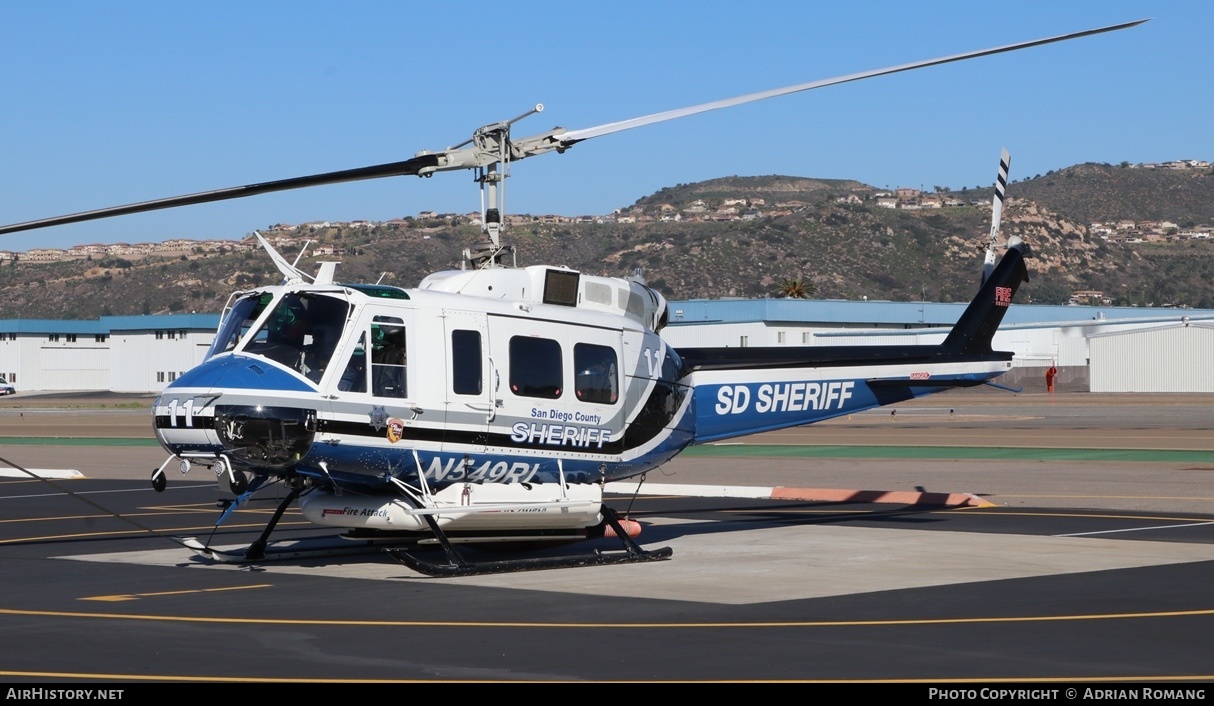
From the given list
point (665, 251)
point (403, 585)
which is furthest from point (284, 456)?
point (665, 251)

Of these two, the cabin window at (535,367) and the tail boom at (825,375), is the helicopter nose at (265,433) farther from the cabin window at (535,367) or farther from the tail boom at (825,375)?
the tail boom at (825,375)

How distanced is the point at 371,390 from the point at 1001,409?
5370 centimetres

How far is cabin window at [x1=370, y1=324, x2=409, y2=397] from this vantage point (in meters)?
14.5

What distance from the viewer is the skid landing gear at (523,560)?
574 inches

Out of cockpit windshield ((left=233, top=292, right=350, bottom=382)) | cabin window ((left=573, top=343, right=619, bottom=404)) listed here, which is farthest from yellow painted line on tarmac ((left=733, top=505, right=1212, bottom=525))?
cockpit windshield ((left=233, top=292, right=350, bottom=382))

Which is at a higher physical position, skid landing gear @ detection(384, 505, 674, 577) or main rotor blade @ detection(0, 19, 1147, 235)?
main rotor blade @ detection(0, 19, 1147, 235)

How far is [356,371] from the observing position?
46.9 feet

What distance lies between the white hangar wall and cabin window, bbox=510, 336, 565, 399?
77.7 metres

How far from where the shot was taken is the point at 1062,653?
31.7 feet

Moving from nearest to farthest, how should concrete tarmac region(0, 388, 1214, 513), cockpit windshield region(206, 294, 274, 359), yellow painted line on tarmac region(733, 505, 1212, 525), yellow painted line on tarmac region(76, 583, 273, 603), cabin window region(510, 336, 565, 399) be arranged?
yellow painted line on tarmac region(76, 583, 273, 603) < cockpit windshield region(206, 294, 274, 359) < cabin window region(510, 336, 565, 399) < yellow painted line on tarmac region(733, 505, 1212, 525) < concrete tarmac region(0, 388, 1214, 513)

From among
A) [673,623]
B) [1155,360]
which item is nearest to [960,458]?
[673,623]

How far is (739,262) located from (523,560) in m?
146

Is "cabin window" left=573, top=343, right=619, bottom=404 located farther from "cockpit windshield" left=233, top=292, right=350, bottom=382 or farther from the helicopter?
"cockpit windshield" left=233, top=292, right=350, bottom=382

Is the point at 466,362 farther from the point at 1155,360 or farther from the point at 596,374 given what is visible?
the point at 1155,360
